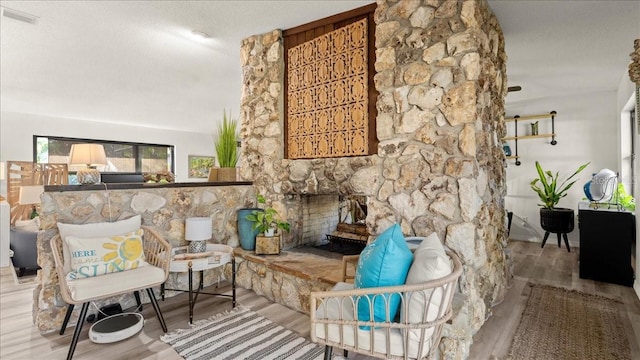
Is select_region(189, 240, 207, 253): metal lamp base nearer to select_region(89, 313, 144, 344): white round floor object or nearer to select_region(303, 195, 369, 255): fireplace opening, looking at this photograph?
select_region(89, 313, 144, 344): white round floor object

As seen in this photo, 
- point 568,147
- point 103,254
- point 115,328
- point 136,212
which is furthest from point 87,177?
point 568,147

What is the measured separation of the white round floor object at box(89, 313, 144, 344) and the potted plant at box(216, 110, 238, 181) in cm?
173

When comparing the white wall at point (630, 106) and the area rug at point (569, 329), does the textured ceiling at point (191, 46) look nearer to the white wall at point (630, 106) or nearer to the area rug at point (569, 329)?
the white wall at point (630, 106)

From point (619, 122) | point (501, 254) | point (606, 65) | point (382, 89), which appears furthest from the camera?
point (619, 122)

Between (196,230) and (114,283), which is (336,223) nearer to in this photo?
(196,230)

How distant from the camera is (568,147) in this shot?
5207 millimetres

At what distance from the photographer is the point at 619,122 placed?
4.57 meters

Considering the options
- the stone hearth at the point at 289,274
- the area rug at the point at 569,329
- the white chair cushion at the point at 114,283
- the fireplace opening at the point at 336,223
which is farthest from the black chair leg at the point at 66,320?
the area rug at the point at 569,329

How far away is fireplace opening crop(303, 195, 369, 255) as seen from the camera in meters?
3.46

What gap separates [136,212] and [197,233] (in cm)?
55

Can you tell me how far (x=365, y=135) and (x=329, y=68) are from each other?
2.47 feet

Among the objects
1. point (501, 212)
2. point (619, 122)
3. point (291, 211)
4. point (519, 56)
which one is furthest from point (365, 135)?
point (619, 122)

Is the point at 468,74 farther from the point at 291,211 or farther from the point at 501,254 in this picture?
the point at 291,211

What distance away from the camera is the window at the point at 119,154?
6.88 m
